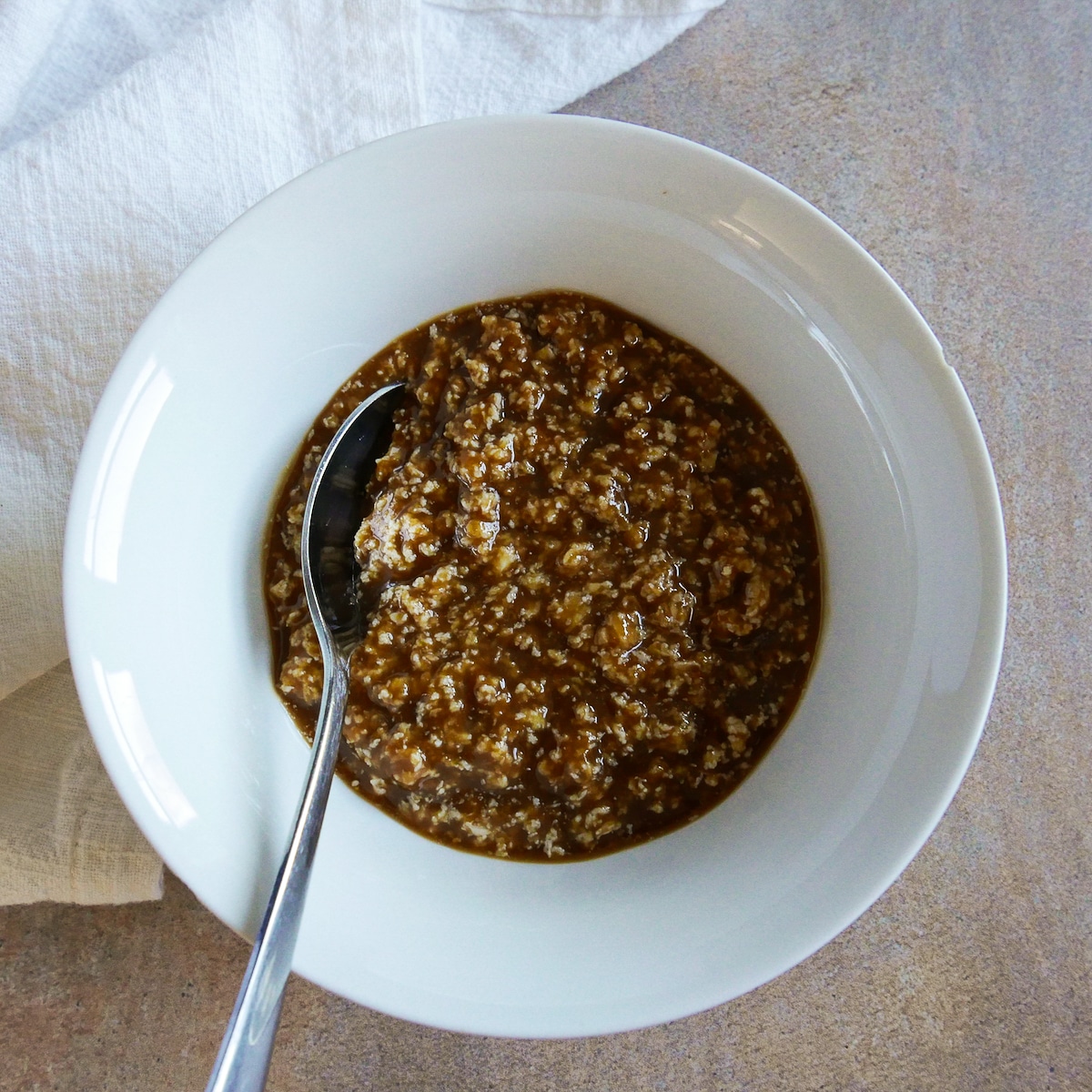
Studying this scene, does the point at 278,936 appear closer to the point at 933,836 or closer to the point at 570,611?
the point at 570,611

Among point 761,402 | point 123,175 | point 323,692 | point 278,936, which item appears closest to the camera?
point 278,936

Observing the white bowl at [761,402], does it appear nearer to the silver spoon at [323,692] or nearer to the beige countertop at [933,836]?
the silver spoon at [323,692]

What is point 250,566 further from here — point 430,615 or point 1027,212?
point 1027,212

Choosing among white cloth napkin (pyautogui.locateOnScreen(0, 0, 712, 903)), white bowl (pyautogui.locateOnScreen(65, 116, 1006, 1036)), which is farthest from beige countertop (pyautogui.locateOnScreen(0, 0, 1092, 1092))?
white bowl (pyautogui.locateOnScreen(65, 116, 1006, 1036))

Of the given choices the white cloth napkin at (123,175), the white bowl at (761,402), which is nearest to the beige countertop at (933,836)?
the white cloth napkin at (123,175)

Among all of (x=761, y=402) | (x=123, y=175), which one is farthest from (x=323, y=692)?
(x=123, y=175)

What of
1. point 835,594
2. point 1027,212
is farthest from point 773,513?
point 1027,212

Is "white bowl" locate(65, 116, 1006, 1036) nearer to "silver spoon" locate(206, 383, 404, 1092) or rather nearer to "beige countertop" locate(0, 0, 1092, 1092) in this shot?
"silver spoon" locate(206, 383, 404, 1092)
